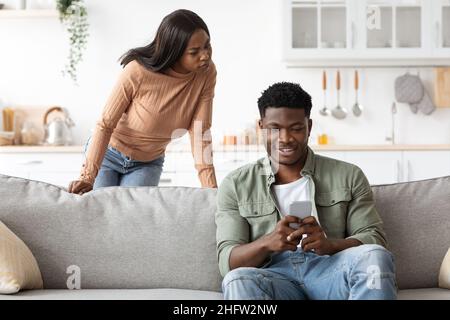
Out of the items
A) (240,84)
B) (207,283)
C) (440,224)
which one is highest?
(240,84)

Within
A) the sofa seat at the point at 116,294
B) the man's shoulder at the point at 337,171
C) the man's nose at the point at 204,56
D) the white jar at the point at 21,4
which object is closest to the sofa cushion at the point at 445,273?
the man's shoulder at the point at 337,171

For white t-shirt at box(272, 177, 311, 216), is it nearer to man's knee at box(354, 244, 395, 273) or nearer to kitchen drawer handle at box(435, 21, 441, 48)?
man's knee at box(354, 244, 395, 273)

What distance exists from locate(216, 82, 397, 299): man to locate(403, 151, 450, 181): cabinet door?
2729 mm

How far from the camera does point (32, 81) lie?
5426 millimetres

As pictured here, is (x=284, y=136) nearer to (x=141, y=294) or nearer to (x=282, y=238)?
(x=282, y=238)

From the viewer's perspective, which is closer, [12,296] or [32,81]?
[12,296]

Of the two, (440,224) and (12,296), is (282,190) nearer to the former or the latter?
(440,224)

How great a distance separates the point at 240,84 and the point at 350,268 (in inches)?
141

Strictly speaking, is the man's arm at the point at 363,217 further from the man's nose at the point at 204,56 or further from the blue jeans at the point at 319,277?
the man's nose at the point at 204,56

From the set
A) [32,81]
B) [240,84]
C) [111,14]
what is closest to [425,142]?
[240,84]

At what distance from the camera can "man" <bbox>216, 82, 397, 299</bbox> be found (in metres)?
1.96

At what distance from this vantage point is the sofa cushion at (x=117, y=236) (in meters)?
2.33

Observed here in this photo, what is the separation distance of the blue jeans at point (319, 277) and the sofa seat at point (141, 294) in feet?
0.81

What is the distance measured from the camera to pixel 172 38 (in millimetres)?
2660
